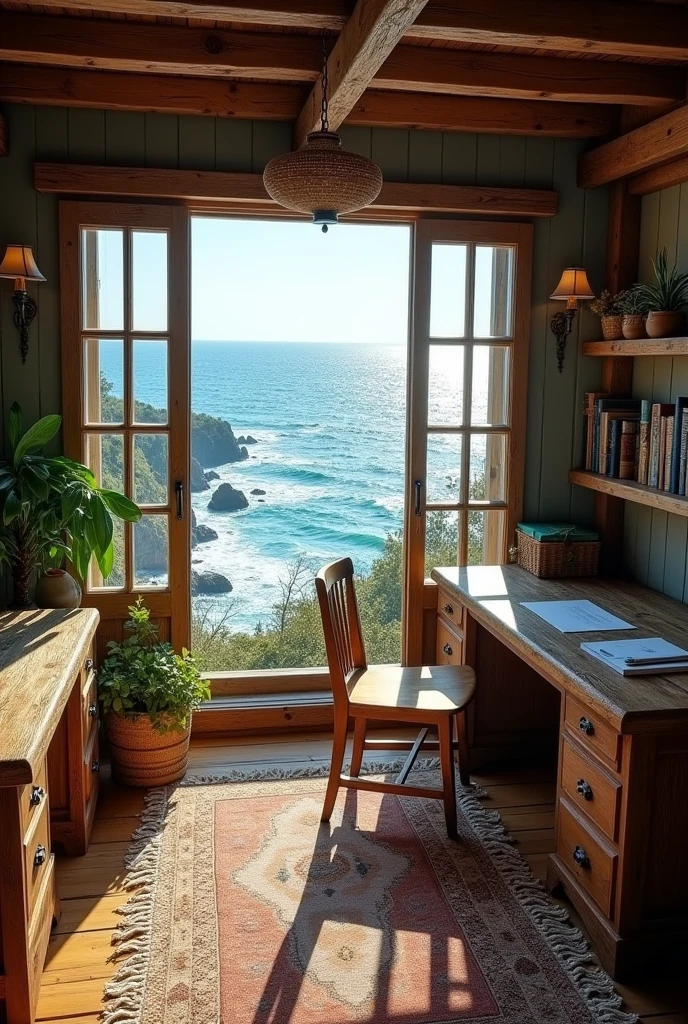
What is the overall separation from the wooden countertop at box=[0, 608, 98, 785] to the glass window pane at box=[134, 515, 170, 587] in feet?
1.99

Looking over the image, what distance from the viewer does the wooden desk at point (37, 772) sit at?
1902mm

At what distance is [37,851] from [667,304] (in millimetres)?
2751

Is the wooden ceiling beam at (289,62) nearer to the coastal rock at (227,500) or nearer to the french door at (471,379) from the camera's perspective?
the french door at (471,379)

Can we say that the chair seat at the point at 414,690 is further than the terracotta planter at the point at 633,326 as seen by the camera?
No

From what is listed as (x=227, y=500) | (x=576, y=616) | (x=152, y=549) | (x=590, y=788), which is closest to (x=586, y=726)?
(x=590, y=788)

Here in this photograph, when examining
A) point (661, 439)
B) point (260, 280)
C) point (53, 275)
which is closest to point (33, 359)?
point (53, 275)

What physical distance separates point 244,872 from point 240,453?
37.9 ft

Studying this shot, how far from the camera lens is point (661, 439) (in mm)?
3236

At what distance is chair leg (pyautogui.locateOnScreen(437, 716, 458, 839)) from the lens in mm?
2895

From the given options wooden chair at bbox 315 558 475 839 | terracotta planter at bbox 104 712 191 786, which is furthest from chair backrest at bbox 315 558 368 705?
terracotta planter at bbox 104 712 191 786

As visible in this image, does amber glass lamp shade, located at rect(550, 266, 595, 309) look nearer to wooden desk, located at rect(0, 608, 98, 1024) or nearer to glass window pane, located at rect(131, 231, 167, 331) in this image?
glass window pane, located at rect(131, 231, 167, 331)

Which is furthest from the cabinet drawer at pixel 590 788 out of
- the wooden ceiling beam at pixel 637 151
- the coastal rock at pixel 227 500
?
the coastal rock at pixel 227 500

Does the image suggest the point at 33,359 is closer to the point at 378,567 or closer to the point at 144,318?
the point at 144,318

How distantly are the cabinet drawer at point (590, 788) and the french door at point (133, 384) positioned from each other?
172 centimetres
